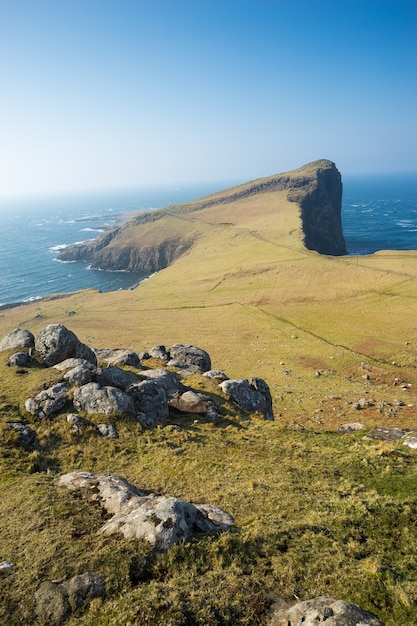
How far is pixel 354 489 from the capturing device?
2056 cm

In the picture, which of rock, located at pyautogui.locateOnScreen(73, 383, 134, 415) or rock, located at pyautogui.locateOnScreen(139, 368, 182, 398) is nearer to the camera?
rock, located at pyautogui.locateOnScreen(73, 383, 134, 415)

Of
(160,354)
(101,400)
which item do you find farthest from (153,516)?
(160,354)

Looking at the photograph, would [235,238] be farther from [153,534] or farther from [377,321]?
[153,534]

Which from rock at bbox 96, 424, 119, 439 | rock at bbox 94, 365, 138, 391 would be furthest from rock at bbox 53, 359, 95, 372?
rock at bbox 96, 424, 119, 439

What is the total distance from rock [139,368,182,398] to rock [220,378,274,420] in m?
5.47

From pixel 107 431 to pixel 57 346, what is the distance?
13.9 meters

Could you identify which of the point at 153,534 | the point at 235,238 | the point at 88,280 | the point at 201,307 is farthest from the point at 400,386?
the point at 88,280

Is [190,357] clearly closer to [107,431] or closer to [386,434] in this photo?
[107,431]

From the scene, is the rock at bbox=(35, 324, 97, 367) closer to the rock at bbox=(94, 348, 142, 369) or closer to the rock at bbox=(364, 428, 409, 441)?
the rock at bbox=(94, 348, 142, 369)

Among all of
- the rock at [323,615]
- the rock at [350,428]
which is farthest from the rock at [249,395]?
the rock at [323,615]

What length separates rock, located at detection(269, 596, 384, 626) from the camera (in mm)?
11578

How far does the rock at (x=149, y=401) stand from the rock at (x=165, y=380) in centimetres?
251

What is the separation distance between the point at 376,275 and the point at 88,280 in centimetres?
14071

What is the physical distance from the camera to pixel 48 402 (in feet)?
95.1
